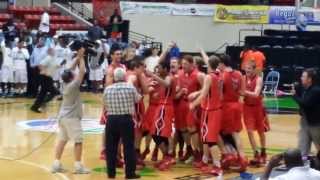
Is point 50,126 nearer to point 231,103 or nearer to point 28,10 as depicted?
point 231,103

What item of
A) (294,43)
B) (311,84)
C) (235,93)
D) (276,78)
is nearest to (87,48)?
(235,93)

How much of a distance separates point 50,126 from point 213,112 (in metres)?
5.95

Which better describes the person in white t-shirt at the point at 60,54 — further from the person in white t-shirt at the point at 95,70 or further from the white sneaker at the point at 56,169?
the white sneaker at the point at 56,169

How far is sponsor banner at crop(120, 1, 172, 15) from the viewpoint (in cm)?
3341

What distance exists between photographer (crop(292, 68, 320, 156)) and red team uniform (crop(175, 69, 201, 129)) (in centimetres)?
201

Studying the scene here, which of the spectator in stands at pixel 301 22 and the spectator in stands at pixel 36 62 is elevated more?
the spectator in stands at pixel 301 22

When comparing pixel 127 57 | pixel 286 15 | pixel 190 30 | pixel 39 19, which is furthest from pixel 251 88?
pixel 190 30

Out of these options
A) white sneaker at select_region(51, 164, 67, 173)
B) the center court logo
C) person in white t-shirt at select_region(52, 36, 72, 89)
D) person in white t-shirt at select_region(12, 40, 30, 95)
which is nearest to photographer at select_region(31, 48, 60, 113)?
the center court logo

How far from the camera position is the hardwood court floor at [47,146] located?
11.2m

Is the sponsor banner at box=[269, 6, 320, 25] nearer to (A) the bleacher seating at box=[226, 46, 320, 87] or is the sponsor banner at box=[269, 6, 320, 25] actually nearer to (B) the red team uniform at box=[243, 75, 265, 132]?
(A) the bleacher seating at box=[226, 46, 320, 87]

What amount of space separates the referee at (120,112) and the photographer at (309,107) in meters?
2.32

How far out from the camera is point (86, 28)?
3092 centimetres

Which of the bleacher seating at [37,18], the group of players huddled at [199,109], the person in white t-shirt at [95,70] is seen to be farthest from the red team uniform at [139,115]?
the bleacher seating at [37,18]

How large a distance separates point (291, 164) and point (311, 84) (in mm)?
4283
